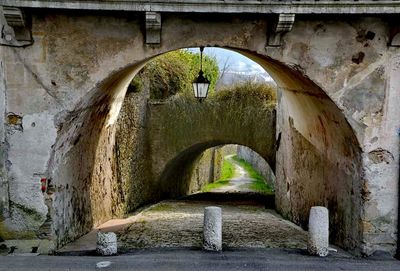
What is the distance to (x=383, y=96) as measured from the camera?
695 cm

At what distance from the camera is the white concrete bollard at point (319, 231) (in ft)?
22.7

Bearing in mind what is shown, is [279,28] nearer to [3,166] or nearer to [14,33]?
[14,33]

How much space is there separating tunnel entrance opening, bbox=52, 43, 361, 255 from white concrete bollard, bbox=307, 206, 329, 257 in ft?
1.86

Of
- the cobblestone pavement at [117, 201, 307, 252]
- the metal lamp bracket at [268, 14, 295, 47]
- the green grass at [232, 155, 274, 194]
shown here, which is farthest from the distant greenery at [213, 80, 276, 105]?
the metal lamp bracket at [268, 14, 295, 47]

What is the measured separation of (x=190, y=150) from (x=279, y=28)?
894 cm

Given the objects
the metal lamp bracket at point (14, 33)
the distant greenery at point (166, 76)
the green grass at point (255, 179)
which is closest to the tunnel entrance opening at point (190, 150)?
the distant greenery at point (166, 76)

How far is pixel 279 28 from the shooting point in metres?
6.61

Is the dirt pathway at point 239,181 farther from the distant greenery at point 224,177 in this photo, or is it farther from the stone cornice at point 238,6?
the stone cornice at point 238,6

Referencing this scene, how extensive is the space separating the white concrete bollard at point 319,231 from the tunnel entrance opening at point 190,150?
0.57 metres

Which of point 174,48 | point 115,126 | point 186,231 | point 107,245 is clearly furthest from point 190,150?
point 174,48

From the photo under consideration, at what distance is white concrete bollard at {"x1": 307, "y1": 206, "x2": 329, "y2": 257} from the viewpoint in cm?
692

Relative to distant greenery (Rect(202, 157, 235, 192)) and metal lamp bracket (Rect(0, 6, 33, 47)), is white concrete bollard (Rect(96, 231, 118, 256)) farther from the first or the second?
distant greenery (Rect(202, 157, 235, 192))

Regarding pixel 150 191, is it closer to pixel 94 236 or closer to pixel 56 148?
pixel 94 236

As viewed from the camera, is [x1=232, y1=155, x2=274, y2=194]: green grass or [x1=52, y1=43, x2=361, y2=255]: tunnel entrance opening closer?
[x1=52, y1=43, x2=361, y2=255]: tunnel entrance opening
